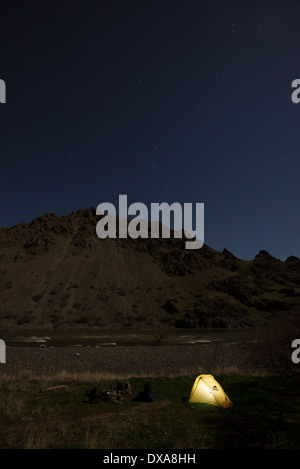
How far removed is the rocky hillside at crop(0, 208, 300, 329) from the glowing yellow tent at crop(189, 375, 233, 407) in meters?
57.3

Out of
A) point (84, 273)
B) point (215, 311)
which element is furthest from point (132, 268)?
point (215, 311)

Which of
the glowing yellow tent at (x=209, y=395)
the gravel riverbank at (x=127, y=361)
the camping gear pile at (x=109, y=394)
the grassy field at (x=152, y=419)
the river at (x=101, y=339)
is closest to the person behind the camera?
the grassy field at (x=152, y=419)

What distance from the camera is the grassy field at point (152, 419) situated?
400 inches

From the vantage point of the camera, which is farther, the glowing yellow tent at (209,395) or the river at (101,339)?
the river at (101,339)

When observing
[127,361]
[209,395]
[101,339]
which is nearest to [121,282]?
[101,339]

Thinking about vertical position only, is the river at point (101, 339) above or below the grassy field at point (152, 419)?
below

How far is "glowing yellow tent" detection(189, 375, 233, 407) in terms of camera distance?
14328 millimetres

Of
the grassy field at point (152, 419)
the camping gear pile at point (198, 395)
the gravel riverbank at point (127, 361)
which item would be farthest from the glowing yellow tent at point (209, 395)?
the gravel riverbank at point (127, 361)

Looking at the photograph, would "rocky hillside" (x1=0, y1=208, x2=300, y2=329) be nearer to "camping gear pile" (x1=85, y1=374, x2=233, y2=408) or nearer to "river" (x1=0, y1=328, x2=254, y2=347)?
"river" (x1=0, y1=328, x2=254, y2=347)

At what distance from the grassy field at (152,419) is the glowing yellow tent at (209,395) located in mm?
351

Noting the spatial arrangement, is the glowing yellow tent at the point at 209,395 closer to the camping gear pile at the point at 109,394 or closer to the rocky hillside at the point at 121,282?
the camping gear pile at the point at 109,394

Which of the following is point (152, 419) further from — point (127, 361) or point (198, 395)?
point (127, 361)

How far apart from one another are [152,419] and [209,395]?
3.43 meters

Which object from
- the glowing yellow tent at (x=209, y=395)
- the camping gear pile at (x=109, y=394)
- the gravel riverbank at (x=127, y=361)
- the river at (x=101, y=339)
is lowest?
the river at (x=101, y=339)
